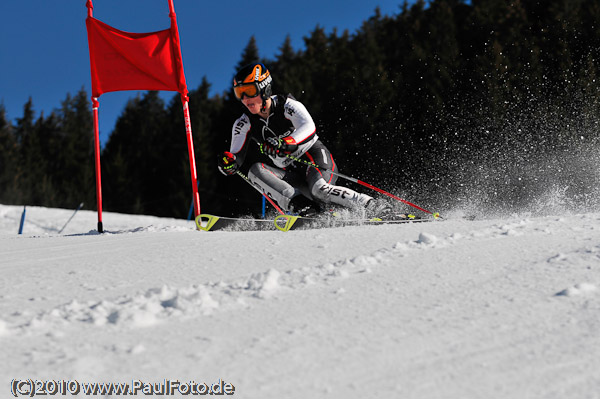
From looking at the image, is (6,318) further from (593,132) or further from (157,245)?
(593,132)

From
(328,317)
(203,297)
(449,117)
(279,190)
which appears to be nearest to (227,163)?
(279,190)

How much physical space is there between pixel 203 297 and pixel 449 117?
19497 mm

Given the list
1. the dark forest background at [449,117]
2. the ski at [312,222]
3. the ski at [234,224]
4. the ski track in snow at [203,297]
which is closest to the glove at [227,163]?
the ski at [234,224]

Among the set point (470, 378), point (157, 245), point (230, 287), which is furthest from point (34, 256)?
point (470, 378)

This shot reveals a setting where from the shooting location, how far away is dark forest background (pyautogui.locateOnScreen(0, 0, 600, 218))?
15562mm

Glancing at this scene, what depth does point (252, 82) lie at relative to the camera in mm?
5504

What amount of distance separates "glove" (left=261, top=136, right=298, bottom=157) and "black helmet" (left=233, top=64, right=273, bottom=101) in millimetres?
642

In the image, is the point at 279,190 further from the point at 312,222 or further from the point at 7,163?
the point at 7,163

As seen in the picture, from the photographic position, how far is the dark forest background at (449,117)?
613 inches

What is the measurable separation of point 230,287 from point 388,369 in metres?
1.13

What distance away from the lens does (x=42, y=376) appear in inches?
71.0

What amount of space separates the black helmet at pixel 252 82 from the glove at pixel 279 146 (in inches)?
25.3

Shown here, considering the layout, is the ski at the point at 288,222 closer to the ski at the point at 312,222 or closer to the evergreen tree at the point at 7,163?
the ski at the point at 312,222

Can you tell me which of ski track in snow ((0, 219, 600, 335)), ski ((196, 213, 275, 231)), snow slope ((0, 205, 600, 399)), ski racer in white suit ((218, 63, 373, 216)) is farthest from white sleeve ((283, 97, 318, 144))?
ski track in snow ((0, 219, 600, 335))
